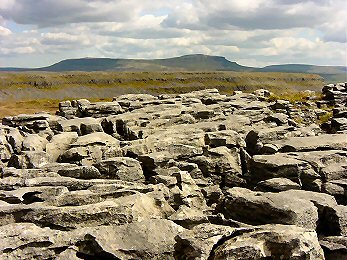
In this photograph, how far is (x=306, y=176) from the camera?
30.9m

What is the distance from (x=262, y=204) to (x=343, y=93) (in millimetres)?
80409

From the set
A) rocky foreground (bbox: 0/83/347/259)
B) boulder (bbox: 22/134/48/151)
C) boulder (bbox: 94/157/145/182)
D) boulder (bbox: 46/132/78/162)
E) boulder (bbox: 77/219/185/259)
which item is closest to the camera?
rocky foreground (bbox: 0/83/347/259)

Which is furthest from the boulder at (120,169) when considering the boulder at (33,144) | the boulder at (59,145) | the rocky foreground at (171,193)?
the boulder at (33,144)

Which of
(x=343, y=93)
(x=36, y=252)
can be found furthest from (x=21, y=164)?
(x=343, y=93)

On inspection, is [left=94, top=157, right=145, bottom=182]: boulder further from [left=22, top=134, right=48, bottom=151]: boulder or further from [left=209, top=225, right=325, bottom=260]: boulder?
[left=209, top=225, right=325, bottom=260]: boulder

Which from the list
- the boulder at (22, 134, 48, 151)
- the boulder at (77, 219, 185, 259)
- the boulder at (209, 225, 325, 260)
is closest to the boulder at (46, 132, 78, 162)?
the boulder at (22, 134, 48, 151)

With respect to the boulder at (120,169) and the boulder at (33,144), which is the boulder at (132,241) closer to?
the boulder at (120,169)

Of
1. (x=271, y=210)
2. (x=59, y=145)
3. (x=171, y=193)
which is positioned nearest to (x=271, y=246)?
(x=271, y=210)

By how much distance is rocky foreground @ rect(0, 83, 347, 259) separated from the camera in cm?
1891

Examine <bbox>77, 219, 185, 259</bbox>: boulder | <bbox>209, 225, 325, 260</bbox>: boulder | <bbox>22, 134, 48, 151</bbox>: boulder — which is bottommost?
<bbox>77, 219, 185, 259</bbox>: boulder

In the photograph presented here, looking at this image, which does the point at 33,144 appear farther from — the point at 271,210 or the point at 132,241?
the point at 271,210

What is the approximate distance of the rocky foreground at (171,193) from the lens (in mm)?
18906

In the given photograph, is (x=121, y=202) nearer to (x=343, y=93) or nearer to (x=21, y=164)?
(x=21, y=164)

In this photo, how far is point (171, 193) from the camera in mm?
29438
